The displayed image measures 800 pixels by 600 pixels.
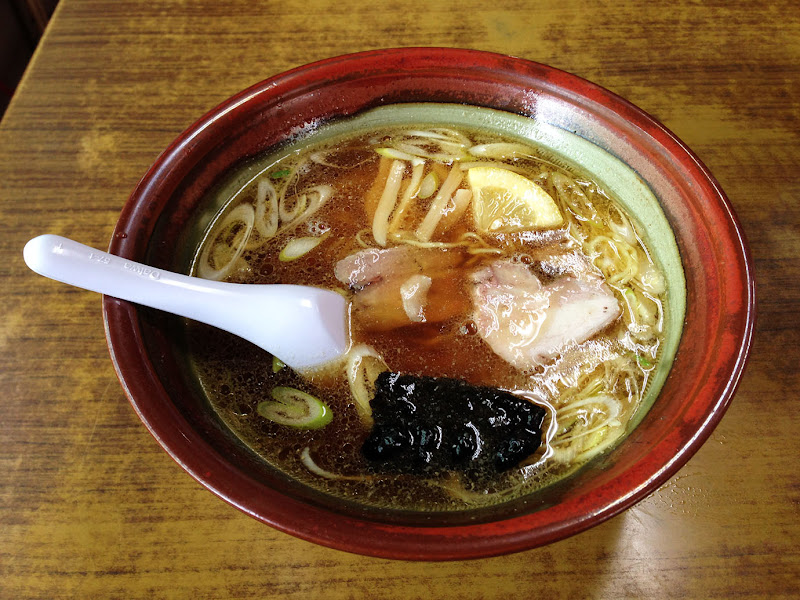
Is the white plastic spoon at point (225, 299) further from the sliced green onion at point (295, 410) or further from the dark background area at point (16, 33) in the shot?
the dark background area at point (16, 33)

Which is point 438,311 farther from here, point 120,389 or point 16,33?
point 16,33

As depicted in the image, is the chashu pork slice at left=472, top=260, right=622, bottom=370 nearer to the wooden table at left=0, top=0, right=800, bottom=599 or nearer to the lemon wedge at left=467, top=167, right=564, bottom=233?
the lemon wedge at left=467, top=167, right=564, bottom=233

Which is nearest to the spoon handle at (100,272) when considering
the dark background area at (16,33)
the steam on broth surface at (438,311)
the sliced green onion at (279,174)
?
the steam on broth surface at (438,311)

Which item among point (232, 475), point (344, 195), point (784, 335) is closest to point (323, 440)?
point (232, 475)

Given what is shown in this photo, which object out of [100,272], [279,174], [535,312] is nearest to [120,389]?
[100,272]

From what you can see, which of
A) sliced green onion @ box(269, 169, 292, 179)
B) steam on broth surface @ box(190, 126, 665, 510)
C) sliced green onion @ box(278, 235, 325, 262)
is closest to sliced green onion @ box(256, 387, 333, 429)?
steam on broth surface @ box(190, 126, 665, 510)
